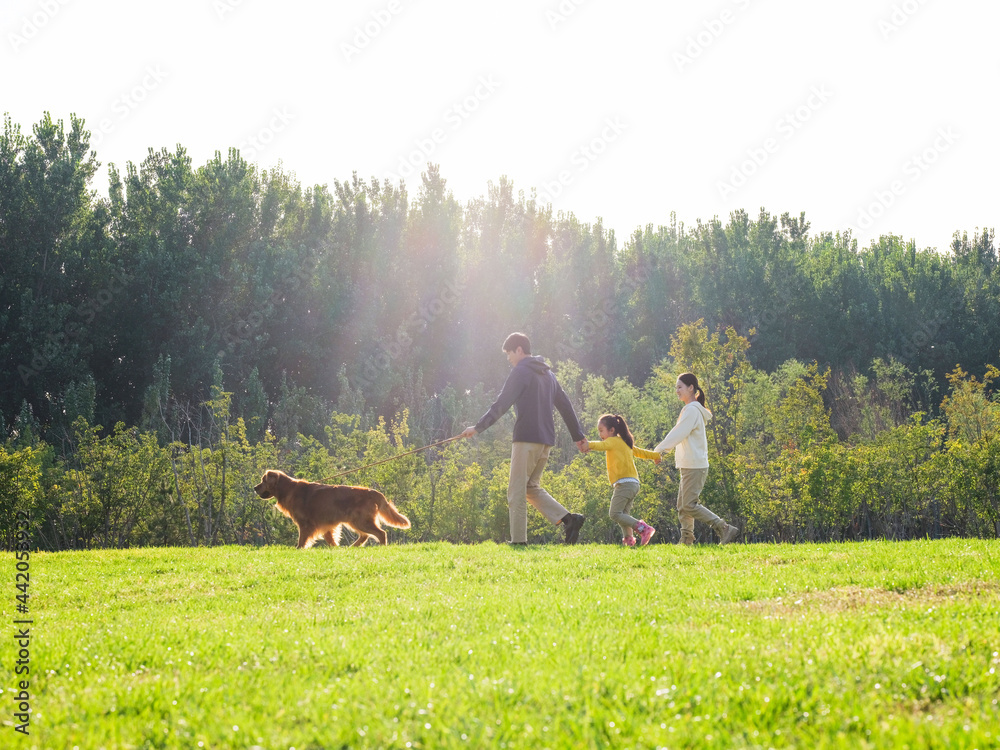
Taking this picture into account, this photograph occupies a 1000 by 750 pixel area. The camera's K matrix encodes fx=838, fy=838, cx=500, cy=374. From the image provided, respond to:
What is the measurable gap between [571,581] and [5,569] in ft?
18.6

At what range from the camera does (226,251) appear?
39.9 metres

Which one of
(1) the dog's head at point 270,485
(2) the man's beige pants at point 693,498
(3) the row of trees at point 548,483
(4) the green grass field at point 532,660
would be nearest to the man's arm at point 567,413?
(2) the man's beige pants at point 693,498

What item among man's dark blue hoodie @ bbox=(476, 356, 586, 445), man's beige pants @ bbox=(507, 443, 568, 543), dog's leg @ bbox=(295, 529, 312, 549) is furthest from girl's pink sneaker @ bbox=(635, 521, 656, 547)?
dog's leg @ bbox=(295, 529, 312, 549)

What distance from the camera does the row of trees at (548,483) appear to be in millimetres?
17422

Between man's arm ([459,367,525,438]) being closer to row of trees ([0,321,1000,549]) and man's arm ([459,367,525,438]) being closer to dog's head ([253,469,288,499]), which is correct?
dog's head ([253,469,288,499])

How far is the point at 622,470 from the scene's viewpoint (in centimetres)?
981

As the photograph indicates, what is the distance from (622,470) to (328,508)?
3.80m

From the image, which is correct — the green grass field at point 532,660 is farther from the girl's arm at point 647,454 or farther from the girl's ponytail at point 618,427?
the girl's ponytail at point 618,427

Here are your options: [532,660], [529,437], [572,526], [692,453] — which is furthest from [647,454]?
[532,660]

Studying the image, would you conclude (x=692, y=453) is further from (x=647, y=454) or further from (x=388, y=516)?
(x=388, y=516)

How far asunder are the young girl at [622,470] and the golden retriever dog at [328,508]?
2.77 metres

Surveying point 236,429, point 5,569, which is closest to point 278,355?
point 236,429

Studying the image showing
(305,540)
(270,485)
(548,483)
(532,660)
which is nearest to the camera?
(532,660)

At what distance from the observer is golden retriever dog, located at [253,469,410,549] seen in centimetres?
1073
